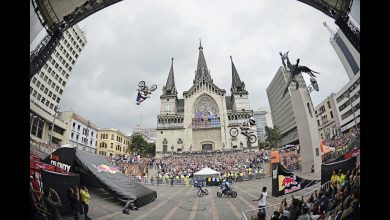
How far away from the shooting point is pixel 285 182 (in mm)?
11344

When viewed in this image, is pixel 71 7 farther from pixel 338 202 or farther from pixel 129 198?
pixel 338 202

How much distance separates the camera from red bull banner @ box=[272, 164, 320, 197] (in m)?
10.9

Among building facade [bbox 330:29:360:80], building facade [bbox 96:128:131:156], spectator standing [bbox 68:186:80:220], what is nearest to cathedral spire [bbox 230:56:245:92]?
building facade [bbox 96:128:131:156]

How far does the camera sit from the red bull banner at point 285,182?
10938mm

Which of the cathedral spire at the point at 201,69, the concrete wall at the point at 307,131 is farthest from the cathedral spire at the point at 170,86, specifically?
the concrete wall at the point at 307,131

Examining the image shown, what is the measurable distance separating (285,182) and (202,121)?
50.3m

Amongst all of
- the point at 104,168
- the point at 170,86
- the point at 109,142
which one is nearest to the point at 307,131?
the point at 104,168

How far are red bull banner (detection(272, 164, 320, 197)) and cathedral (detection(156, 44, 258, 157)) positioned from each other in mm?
44682

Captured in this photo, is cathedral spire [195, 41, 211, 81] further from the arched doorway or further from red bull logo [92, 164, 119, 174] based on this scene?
red bull logo [92, 164, 119, 174]

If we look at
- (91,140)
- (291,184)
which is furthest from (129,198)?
(91,140)

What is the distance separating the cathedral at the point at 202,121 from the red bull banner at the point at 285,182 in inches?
1759

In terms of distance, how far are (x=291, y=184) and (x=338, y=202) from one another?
550 cm

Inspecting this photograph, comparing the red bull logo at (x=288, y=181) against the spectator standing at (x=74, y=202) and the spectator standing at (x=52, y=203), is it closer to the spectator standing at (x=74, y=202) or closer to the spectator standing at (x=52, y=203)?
the spectator standing at (x=74, y=202)
